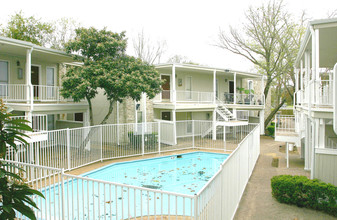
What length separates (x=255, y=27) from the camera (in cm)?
2569

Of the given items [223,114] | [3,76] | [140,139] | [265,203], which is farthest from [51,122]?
[265,203]

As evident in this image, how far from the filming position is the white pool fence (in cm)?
479

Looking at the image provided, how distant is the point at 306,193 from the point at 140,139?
10239 millimetres

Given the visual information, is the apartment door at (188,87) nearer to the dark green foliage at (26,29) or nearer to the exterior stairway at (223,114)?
the exterior stairway at (223,114)

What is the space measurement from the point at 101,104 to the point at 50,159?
9153 mm

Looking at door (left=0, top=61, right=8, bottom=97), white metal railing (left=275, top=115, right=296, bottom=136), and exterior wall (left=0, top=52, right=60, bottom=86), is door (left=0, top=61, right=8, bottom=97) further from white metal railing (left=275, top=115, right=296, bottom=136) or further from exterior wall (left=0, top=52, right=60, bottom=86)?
white metal railing (left=275, top=115, right=296, bottom=136)

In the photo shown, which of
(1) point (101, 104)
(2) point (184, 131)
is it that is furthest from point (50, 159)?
(2) point (184, 131)

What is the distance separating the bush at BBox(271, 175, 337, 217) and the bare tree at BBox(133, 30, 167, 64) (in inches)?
1342

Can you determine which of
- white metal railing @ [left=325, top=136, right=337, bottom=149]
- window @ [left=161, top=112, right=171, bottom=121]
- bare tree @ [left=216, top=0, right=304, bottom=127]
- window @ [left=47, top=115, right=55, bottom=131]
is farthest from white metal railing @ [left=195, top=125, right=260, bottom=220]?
bare tree @ [left=216, top=0, right=304, bottom=127]

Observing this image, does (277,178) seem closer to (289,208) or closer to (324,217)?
(289,208)

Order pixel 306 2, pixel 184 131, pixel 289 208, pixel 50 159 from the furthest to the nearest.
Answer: pixel 306 2, pixel 184 131, pixel 50 159, pixel 289 208

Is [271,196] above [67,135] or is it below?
below

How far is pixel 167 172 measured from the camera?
13227mm

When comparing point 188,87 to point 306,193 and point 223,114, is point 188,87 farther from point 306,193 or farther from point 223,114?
point 306,193
